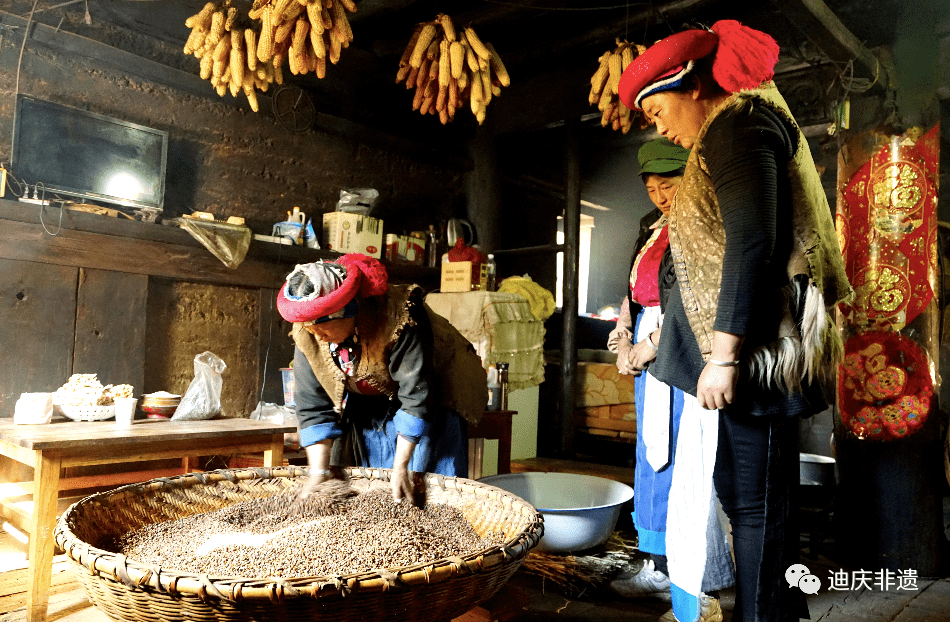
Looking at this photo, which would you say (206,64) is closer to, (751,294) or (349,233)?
(349,233)

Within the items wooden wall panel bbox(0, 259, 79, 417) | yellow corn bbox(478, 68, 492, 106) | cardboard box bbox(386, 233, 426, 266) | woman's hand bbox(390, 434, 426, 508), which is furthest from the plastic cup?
cardboard box bbox(386, 233, 426, 266)

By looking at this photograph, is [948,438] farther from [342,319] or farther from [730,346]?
[342,319]

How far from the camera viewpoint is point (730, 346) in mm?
1263

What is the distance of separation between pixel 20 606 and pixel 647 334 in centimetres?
224

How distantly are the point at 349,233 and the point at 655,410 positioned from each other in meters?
3.02

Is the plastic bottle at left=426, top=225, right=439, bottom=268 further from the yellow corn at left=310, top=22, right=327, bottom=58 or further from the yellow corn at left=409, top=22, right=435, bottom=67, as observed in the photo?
the yellow corn at left=310, top=22, right=327, bottom=58

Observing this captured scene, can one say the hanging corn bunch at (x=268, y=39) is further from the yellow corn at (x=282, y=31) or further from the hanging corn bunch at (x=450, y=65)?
the hanging corn bunch at (x=450, y=65)

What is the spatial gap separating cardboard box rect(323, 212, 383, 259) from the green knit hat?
2.59 metres

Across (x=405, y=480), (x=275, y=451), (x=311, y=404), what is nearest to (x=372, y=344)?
(x=311, y=404)

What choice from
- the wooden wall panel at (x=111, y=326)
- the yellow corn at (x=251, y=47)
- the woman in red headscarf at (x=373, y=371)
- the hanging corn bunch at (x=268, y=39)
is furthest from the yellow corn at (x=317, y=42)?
the wooden wall panel at (x=111, y=326)

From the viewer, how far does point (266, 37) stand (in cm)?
246

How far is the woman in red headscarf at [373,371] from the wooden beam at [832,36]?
74.7 inches

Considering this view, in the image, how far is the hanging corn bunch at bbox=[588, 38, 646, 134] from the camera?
10.9 feet

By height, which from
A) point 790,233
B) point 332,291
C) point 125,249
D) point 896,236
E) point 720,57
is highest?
point 720,57
